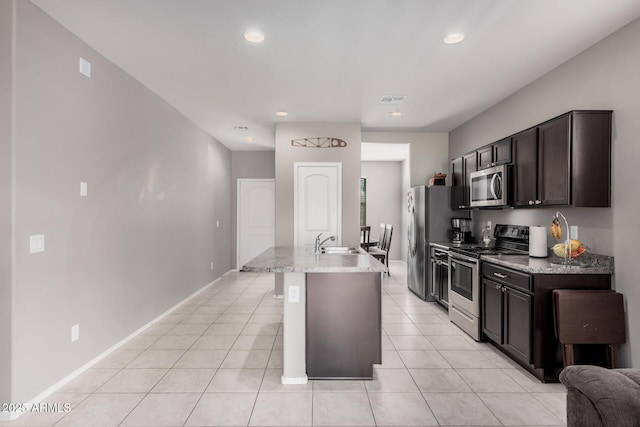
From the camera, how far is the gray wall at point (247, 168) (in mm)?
7398

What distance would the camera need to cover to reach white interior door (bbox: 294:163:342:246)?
17.3 feet

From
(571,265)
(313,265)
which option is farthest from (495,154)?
(313,265)

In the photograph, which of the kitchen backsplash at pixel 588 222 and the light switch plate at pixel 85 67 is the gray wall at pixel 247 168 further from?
the kitchen backsplash at pixel 588 222

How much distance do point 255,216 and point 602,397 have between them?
6.72 m

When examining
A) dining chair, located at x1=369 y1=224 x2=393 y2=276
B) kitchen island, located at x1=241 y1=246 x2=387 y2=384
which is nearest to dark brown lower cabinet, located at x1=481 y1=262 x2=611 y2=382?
kitchen island, located at x1=241 y1=246 x2=387 y2=384

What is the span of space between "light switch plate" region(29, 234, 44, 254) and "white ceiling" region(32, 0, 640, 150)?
1582mm

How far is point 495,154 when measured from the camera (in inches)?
151

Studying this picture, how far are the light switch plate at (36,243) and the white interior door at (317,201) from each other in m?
3.32

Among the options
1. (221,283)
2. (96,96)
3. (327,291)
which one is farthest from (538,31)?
(221,283)

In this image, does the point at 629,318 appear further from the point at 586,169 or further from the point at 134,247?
the point at 134,247

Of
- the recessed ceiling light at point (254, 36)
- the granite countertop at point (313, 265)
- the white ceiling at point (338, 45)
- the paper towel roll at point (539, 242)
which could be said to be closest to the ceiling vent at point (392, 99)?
the white ceiling at point (338, 45)

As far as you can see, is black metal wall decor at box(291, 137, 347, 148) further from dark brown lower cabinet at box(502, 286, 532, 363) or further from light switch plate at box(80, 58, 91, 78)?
dark brown lower cabinet at box(502, 286, 532, 363)

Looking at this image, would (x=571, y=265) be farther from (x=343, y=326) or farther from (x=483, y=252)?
(x=343, y=326)

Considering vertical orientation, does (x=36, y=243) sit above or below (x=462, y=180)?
below
